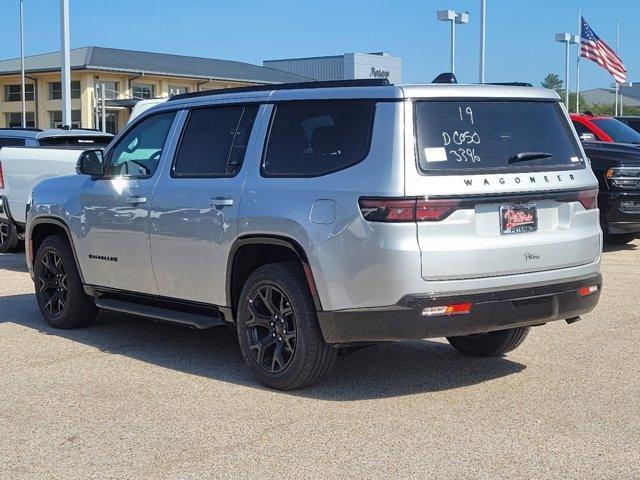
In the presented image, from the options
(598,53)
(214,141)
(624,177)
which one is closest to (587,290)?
(214,141)

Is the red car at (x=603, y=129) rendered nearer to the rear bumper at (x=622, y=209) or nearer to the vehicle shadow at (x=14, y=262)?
the rear bumper at (x=622, y=209)

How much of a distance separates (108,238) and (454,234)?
3.07m

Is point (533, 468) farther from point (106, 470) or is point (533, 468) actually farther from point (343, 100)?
point (343, 100)

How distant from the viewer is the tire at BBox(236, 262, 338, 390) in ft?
18.8

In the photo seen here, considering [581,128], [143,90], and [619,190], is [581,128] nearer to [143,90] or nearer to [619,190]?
[619,190]

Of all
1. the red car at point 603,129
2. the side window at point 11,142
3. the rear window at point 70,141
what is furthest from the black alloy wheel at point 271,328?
the red car at point 603,129

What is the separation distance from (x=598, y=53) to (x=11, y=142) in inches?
896

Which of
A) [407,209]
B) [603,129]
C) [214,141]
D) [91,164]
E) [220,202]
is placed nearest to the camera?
[407,209]

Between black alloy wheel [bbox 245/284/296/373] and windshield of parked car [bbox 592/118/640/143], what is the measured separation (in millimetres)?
11032

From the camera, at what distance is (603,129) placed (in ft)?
51.7

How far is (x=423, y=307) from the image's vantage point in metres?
5.33

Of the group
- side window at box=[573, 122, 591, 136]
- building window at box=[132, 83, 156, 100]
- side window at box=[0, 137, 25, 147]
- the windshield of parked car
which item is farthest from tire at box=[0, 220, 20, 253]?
building window at box=[132, 83, 156, 100]

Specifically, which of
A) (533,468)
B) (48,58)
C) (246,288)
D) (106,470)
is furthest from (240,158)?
(48,58)

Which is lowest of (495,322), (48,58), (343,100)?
(495,322)
